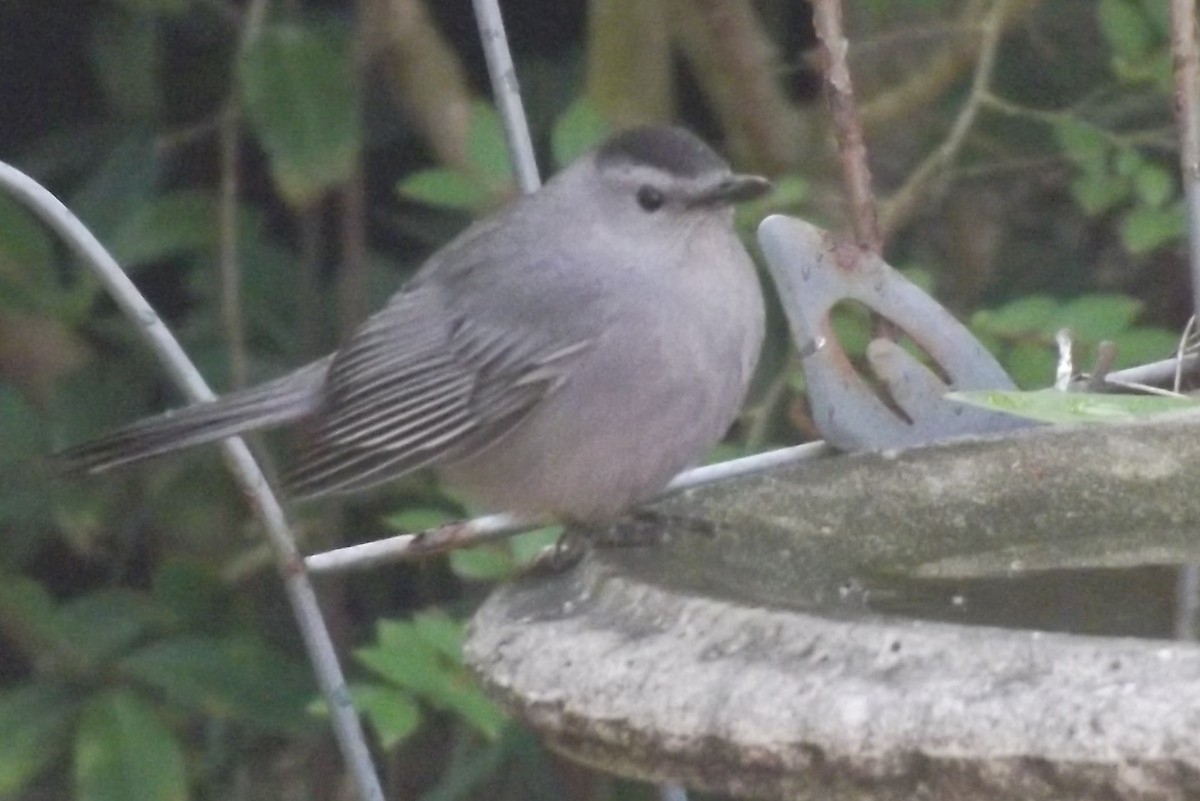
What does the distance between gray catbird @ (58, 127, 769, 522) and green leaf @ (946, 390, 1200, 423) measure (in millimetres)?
546

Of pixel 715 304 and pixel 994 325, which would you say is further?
pixel 994 325

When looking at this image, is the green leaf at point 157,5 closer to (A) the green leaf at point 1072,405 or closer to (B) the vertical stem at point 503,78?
(B) the vertical stem at point 503,78

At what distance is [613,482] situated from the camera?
2188 millimetres

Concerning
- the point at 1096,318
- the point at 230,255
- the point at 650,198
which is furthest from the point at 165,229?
the point at 1096,318

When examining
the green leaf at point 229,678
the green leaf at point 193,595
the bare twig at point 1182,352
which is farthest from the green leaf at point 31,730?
the bare twig at point 1182,352

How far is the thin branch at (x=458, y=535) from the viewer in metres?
1.84

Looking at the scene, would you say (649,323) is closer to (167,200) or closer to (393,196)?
(167,200)

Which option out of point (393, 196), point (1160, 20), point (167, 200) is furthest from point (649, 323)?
point (393, 196)

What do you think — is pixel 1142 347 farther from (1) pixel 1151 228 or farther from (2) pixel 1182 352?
(2) pixel 1182 352

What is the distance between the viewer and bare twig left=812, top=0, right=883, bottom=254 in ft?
6.63

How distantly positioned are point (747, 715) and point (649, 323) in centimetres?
109

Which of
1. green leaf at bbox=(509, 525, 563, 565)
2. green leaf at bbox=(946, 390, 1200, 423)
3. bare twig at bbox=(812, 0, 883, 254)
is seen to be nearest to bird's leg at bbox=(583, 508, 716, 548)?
green leaf at bbox=(509, 525, 563, 565)

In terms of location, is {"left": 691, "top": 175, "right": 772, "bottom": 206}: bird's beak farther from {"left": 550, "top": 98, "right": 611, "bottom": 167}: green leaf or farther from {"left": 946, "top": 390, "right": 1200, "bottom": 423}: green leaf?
{"left": 946, "top": 390, "right": 1200, "bottom": 423}: green leaf

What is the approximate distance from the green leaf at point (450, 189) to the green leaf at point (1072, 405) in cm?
120
